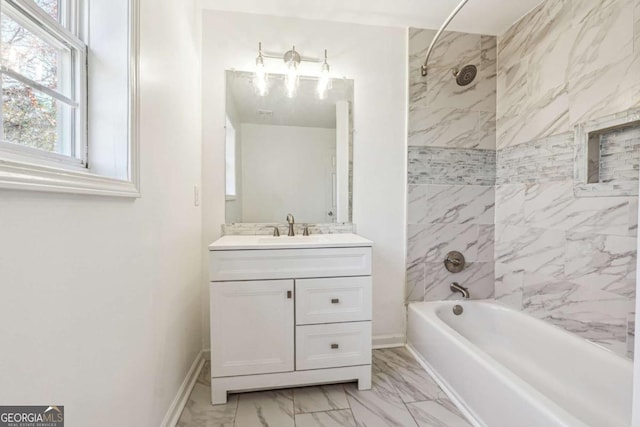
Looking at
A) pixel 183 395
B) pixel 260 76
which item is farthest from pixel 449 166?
pixel 183 395

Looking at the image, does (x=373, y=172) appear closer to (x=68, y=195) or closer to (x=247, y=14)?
(x=247, y=14)

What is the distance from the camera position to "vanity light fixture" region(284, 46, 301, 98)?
1896 mm

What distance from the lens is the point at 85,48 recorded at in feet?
2.94

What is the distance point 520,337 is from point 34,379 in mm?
2356

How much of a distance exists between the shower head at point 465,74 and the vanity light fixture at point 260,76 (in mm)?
1372

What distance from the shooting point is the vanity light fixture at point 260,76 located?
6.14ft

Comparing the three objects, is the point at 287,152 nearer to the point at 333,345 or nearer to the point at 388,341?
the point at 333,345

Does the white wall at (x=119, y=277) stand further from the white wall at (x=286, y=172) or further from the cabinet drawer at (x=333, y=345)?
the cabinet drawer at (x=333, y=345)

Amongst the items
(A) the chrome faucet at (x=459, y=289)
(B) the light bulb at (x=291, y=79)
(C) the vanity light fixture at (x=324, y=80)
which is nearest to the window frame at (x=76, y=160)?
(B) the light bulb at (x=291, y=79)

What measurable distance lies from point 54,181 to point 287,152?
4.78 feet

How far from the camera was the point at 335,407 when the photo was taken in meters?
1.46

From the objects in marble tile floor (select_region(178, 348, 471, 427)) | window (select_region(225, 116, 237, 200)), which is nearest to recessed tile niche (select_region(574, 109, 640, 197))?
marble tile floor (select_region(178, 348, 471, 427))

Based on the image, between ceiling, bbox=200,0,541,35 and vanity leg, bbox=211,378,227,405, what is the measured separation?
232 cm

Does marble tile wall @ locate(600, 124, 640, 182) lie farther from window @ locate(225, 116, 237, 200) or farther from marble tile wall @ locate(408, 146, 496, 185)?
window @ locate(225, 116, 237, 200)
